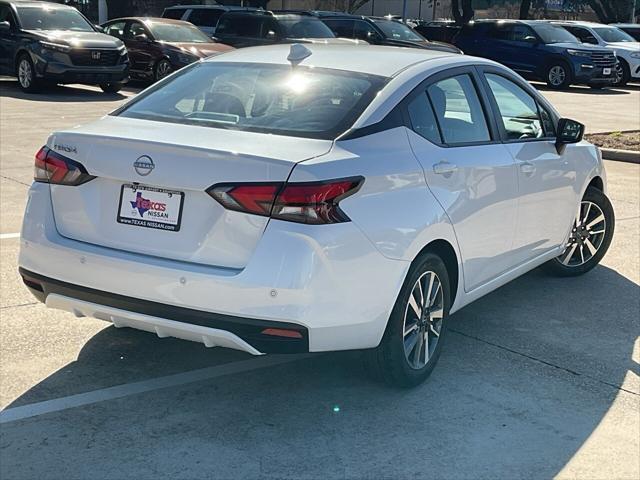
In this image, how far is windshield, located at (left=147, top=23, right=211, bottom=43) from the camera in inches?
762

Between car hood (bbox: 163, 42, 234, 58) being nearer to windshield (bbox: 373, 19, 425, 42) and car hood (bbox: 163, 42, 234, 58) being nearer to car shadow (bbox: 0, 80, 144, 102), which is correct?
car shadow (bbox: 0, 80, 144, 102)

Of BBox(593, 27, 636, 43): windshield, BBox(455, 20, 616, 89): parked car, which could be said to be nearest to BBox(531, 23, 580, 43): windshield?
BBox(455, 20, 616, 89): parked car

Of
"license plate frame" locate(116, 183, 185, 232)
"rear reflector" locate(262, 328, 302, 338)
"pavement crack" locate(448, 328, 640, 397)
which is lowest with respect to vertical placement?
"pavement crack" locate(448, 328, 640, 397)

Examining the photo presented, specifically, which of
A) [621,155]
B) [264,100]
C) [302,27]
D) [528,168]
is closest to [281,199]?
[264,100]

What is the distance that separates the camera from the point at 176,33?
1961 centimetres

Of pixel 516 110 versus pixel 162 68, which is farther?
pixel 162 68

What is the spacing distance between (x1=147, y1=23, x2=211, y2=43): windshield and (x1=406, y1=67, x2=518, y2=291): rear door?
15027mm

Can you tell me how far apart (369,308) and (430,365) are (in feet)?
2.45

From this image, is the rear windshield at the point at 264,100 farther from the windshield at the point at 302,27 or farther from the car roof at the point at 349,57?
the windshield at the point at 302,27

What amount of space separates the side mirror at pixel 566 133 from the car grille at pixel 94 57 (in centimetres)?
1278

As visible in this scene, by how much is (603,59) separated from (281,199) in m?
22.1

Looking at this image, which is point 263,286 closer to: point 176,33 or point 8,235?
point 8,235

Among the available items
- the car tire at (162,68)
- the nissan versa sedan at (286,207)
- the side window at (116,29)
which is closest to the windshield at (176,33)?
the car tire at (162,68)

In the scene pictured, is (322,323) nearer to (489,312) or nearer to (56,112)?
(489,312)
